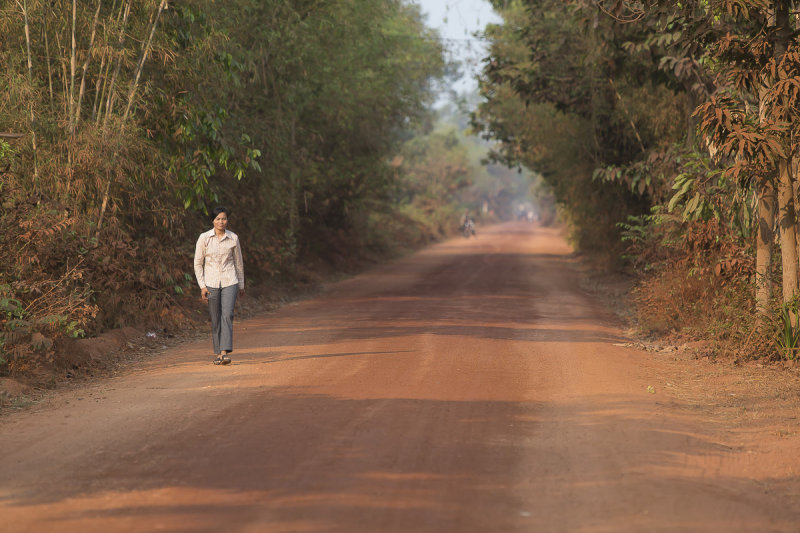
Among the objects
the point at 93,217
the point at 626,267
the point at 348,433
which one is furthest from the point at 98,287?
the point at 626,267

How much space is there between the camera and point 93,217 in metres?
12.3

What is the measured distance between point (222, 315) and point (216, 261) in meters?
0.69

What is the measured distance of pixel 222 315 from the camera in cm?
1055

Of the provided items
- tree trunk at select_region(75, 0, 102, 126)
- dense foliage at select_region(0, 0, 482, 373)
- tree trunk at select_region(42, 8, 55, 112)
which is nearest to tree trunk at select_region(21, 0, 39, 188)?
dense foliage at select_region(0, 0, 482, 373)

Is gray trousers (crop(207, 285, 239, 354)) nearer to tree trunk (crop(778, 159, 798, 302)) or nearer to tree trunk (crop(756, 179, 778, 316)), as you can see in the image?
tree trunk (crop(756, 179, 778, 316))

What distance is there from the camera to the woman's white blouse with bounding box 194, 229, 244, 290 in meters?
10.7

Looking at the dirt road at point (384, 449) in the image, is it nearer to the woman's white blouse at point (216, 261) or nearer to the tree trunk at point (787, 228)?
the woman's white blouse at point (216, 261)

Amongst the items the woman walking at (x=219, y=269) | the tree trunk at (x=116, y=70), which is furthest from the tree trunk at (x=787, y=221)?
the tree trunk at (x=116, y=70)

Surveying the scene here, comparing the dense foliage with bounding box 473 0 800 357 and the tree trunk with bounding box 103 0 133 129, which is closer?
the dense foliage with bounding box 473 0 800 357

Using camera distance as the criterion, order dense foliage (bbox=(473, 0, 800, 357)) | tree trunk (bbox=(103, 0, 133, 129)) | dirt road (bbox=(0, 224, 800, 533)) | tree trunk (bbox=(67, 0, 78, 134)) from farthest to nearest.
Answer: tree trunk (bbox=(103, 0, 133, 129)) < tree trunk (bbox=(67, 0, 78, 134)) < dense foliage (bbox=(473, 0, 800, 357)) < dirt road (bbox=(0, 224, 800, 533))

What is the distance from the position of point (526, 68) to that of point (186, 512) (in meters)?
18.3

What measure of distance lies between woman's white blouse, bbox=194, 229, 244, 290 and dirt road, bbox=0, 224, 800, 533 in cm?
104

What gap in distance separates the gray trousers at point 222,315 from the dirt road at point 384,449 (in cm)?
30

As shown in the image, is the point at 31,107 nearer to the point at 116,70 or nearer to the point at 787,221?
the point at 116,70
